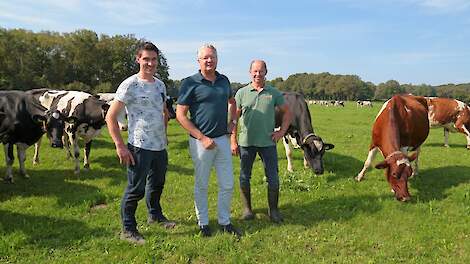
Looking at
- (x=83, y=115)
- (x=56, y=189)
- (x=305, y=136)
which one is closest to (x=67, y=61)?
(x=83, y=115)

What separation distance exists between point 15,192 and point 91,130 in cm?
328

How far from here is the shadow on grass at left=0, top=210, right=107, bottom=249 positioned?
5.51 meters

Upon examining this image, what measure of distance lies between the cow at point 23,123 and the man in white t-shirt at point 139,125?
471 centimetres

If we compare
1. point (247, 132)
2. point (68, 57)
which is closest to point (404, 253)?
point (247, 132)

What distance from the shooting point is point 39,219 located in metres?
6.39

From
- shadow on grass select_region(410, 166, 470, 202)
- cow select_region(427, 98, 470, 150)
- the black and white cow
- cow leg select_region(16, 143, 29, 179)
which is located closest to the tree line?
cow select_region(427, 98, 470, 150)

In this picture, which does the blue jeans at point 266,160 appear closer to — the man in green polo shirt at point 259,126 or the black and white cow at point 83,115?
the man in green polo shirt at point 259,126

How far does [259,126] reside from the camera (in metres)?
6.15

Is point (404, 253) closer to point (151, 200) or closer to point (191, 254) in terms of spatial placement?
point (191, 254)

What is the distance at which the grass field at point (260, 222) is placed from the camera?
518 cm

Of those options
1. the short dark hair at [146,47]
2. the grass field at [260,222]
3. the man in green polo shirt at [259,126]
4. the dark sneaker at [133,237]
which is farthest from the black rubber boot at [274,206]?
the short dark hair at [146,47]

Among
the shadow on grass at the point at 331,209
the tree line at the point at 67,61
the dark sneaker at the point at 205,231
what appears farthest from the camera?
the tree line at the point at 67,61

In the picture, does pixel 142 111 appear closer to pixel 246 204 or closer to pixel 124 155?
pixel 124 155

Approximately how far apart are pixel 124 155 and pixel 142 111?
61cm
